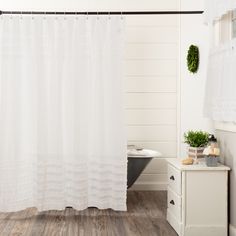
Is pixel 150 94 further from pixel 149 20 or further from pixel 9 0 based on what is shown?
pixel 9 0

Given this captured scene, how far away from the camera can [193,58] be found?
4.77 m

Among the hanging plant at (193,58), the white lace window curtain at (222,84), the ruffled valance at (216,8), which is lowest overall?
the white lace window curtain at (222,84)

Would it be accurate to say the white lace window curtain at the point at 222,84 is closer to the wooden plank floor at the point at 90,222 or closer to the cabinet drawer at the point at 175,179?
the cabinet drawer at the point at 175,179

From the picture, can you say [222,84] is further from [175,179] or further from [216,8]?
[175,179]

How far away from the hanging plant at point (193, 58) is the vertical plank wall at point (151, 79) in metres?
0.66

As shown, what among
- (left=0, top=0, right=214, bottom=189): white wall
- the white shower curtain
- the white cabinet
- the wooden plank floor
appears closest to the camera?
the white cabinet

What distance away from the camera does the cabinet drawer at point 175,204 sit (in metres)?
3.64

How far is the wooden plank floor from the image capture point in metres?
3.76

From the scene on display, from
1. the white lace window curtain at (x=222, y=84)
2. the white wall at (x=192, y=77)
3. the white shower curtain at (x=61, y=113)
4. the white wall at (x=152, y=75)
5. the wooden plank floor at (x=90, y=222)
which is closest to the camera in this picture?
the white lace window curtain at (x=222, y=84)

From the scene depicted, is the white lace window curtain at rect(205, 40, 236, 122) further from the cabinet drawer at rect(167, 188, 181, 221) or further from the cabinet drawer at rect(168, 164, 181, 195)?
the cabinet drawer at rect(167, 188, 181, 221)

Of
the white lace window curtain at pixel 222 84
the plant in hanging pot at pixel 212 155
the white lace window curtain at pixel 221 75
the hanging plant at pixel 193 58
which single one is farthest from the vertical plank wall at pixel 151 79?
the plant in hanging pot at pixel 212 155

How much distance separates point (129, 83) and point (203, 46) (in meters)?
1.23

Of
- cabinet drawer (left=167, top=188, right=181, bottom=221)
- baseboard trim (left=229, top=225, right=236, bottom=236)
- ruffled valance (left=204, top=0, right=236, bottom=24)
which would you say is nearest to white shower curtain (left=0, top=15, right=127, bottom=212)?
cabinet drawer (left=167, top=188, right=181, bottom=221)

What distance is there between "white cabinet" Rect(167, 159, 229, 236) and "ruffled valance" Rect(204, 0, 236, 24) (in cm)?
130
